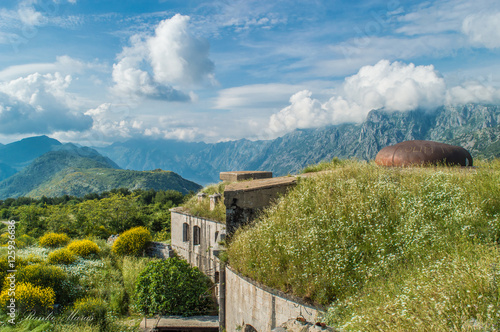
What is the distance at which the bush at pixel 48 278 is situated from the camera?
13.8 m

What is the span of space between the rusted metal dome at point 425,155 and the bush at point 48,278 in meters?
15.8

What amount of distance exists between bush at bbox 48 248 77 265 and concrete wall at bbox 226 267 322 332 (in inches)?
544

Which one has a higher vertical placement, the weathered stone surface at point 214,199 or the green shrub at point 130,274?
the weathered stone surface at point 214,199

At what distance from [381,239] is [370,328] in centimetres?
268

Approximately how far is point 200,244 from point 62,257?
8100 mm

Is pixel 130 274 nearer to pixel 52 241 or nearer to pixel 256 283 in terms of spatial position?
pixel 52 241

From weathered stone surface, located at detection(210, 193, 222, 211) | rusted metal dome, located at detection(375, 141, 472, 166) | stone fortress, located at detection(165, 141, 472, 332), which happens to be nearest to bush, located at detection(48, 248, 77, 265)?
weathered stone surface, located at detection(210, 193, 222, 211)

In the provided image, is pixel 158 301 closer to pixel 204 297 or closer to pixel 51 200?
pixel 204 297

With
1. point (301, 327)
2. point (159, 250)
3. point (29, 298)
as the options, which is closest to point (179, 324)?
point (29, 298)

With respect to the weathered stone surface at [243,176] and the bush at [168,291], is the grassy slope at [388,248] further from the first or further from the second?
the bush at [168,291]

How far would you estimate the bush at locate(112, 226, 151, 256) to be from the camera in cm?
2244

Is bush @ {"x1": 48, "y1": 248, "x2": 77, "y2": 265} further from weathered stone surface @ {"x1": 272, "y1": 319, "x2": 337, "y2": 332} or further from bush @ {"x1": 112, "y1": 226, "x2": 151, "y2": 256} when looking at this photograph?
weathered stone surface @ {"x1": 272, "y1": 319, "x2": 337, "y2": 332}

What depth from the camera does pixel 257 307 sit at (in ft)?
24.5

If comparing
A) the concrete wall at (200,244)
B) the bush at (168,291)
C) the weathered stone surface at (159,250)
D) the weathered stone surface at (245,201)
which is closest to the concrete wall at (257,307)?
the weathered stone surface at (245,201)
